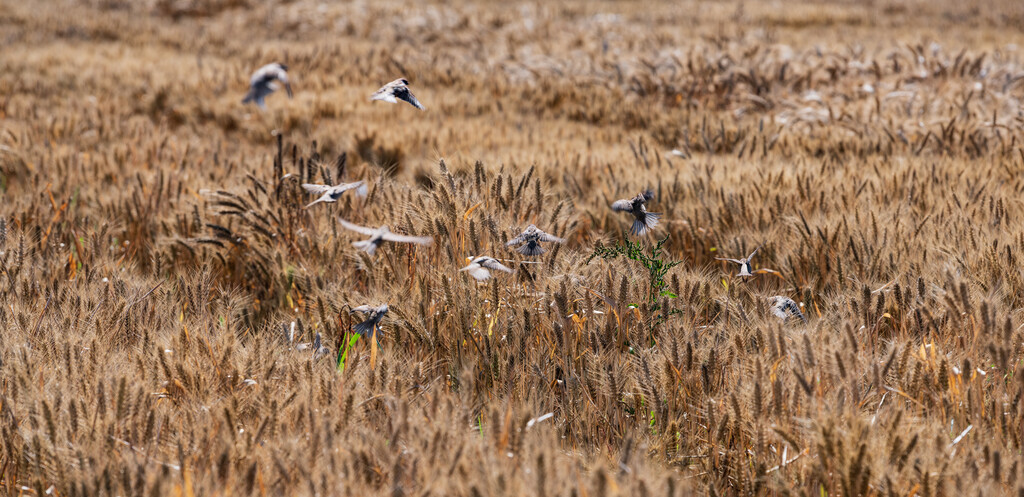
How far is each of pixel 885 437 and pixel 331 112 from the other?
5547 mm

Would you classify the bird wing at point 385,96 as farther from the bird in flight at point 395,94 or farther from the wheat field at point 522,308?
the wheat field at point 522,308

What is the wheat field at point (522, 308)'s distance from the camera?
136 cm

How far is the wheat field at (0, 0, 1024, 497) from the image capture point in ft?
4.47

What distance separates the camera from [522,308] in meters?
2.07

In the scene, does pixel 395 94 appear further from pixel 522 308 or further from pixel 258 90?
pixel 522 308

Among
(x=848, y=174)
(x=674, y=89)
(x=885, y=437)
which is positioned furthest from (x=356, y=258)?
(x=674, y=89)

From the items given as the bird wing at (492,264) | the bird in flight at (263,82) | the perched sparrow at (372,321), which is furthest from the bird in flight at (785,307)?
the bird in flight at (263,82)

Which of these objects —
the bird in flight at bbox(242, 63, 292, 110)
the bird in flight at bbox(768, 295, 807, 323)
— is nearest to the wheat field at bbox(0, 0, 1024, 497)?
the bird in flight at bbox(768, 295, 807, 323)

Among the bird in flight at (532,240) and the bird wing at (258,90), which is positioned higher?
the bird wing at (258,90)

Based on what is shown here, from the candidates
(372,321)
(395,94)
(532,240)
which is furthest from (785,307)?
(395,94)

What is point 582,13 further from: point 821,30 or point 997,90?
point 997,90

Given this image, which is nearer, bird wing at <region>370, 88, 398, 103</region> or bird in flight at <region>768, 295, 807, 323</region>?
bird in flight at <region>768, 295, 807, 323</region>

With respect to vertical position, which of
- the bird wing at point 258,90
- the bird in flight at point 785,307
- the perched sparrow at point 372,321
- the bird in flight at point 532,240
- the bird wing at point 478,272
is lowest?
the bird in flight at point 785,307

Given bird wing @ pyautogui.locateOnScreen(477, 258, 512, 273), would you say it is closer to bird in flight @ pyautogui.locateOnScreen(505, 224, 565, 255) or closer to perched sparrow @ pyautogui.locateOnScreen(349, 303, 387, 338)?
bird in flight @ pyautogui.locateOnScreen(505, 224, 565, 255)
